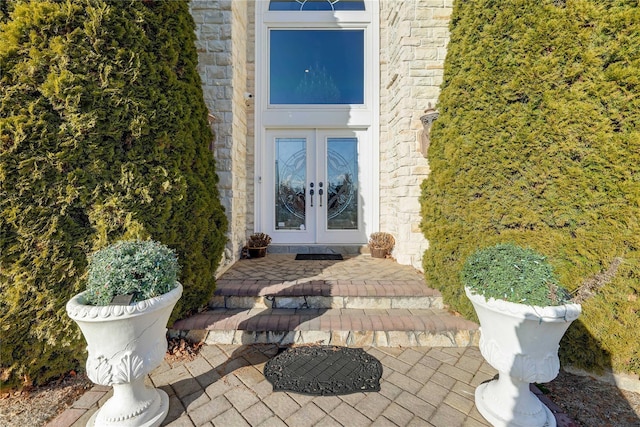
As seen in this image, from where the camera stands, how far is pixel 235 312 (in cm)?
249

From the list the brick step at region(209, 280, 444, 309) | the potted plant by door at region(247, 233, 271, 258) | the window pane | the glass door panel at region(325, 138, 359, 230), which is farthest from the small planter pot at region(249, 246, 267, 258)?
the window pane

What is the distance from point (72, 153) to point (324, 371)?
2.49 m

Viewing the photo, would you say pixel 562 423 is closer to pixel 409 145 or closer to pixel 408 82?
pixel 409 145

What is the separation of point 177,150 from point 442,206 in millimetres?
2658

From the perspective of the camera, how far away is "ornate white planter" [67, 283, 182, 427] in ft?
4.39

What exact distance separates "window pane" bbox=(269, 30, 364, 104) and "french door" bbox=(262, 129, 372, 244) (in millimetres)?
640

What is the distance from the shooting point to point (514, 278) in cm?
151

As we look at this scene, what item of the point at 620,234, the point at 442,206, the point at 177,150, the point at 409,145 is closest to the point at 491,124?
the point at 442,206

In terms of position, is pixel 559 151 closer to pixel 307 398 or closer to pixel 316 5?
pixel 307 398

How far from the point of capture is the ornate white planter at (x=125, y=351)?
134 cm

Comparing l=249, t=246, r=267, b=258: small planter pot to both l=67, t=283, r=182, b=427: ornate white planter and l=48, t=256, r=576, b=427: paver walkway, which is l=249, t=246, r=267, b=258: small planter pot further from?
l=67, t=283, r=182, b=427: ornate white planter

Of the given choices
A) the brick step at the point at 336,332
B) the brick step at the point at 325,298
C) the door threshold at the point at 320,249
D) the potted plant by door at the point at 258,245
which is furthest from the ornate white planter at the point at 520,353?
the potted plant by door at the point at 258,245

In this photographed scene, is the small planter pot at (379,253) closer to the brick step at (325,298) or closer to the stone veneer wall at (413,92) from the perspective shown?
the stone veneer wall at (413,92)

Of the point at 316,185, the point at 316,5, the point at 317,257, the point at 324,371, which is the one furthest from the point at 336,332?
the point at 316,5
